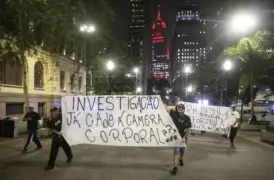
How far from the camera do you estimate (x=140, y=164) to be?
11438 mm

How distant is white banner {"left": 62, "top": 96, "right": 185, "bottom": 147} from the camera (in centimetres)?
1086

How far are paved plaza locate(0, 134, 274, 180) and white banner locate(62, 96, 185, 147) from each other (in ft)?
2.55

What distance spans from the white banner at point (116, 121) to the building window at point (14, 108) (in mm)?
17302

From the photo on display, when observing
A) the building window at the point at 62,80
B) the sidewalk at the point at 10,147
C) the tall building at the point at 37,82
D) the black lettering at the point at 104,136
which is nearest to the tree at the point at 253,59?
the tall building at the point at 37,82

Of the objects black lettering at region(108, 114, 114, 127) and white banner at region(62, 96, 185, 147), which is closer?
white banner at region(62, 96, 185, 147)

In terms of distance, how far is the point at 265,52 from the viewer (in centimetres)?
2811

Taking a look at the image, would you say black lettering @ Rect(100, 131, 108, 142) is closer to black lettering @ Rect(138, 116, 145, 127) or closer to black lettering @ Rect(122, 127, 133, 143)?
black lettering @ Rect(122, 127, 133, 143)

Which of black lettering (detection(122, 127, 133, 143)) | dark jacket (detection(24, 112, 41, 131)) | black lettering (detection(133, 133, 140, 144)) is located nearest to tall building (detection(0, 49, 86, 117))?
dark jacket (detection(24, 112, 41, 131))

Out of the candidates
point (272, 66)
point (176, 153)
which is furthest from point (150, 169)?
point (272, 66)

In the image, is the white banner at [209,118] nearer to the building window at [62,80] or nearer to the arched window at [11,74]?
the arched window at [11,74]

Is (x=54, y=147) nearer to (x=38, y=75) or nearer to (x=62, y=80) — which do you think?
(x=38, y=75)

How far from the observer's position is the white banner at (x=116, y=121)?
10.9 metres

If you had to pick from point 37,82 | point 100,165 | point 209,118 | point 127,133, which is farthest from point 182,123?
point 37,82

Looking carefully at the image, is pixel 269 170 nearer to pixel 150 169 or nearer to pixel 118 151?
pixel 150 169
